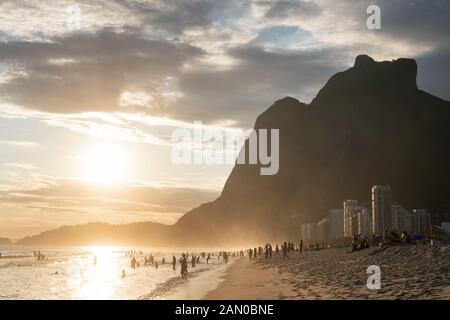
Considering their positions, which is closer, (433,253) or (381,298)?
(381,298)

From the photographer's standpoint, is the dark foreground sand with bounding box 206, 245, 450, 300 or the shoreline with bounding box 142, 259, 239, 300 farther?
the shoreline with bounding box 142, 259, 239, 300

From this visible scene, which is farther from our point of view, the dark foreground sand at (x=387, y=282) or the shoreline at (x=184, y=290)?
the shoreline at (x=184, y=290)

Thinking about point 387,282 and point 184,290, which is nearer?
point 387,282

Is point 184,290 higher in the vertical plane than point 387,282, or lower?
lower

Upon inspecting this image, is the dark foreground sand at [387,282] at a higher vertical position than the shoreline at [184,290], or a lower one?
higher

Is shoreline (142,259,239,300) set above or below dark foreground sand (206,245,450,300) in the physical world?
below
